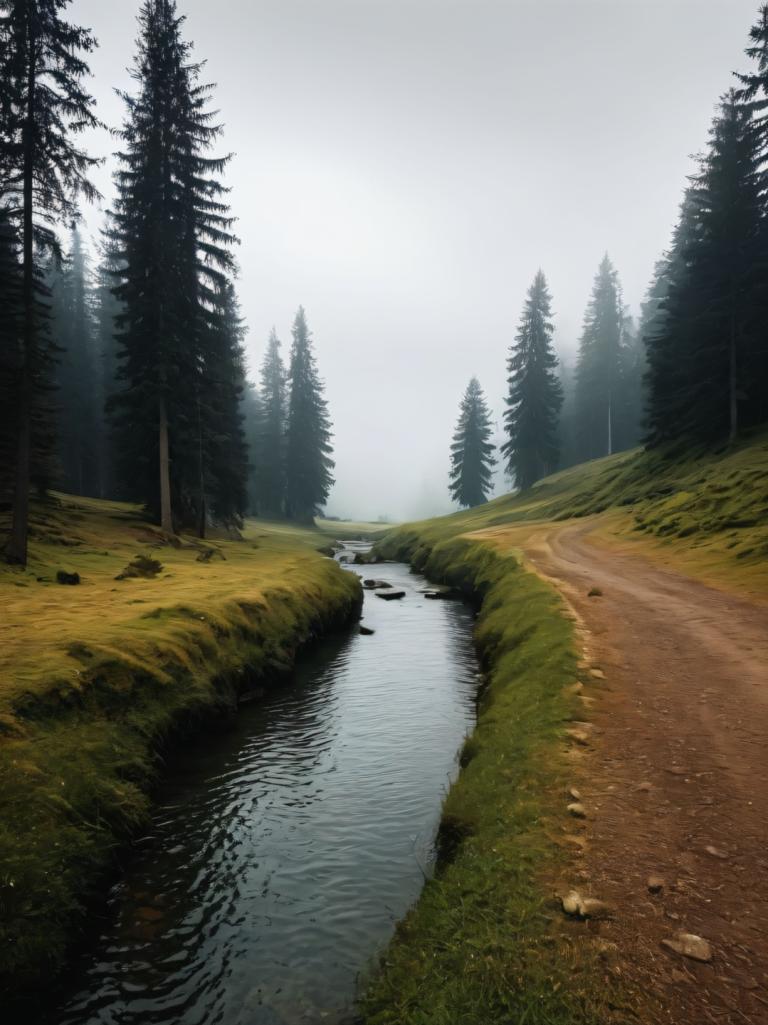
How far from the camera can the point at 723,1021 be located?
Answer: 11.7 feet

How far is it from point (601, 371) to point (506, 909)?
83719 mm

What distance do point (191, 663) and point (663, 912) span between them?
10.4m

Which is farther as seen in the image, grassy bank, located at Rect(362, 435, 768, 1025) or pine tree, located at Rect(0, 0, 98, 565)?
pine tree, located at Rect(0, 0, 98, 565)

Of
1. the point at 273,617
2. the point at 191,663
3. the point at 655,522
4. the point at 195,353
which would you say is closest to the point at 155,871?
the point at 191,663

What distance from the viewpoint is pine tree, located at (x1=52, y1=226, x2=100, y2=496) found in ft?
183

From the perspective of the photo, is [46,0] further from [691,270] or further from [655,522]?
[691,270]

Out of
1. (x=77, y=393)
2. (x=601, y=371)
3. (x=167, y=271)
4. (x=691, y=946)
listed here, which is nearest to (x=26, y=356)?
(x=167, y=271)

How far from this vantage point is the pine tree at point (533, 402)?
67875 millimetres

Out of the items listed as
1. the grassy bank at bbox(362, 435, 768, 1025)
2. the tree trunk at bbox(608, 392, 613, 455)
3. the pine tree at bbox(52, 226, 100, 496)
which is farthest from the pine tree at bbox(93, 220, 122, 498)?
the tree trunk at bbox(608, 392, 613, 455)

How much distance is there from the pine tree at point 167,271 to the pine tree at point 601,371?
6015 cm

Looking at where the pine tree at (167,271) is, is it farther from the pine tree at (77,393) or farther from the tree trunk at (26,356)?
the pine tree at (77,393)

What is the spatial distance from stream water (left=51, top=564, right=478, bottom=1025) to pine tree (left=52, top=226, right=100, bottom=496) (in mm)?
52235

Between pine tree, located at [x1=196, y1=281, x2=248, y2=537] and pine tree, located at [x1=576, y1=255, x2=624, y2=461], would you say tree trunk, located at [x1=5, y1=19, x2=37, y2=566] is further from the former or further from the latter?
pine tree, located at [x1=576, y1=255, x2=624, y2=461]

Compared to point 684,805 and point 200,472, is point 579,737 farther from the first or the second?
point 200,472
